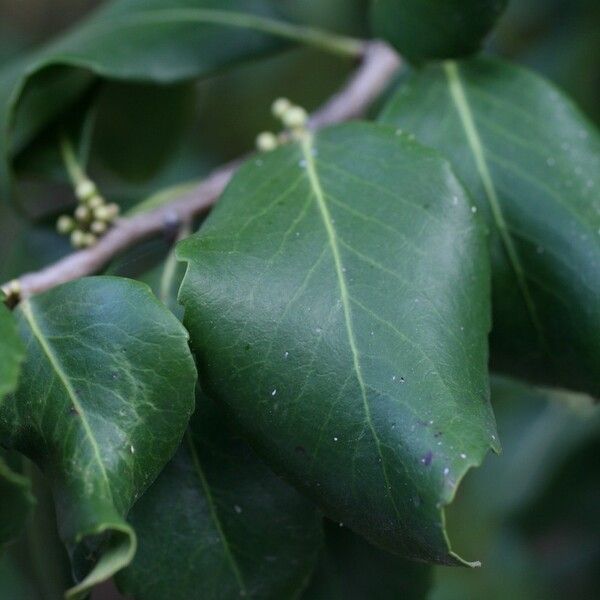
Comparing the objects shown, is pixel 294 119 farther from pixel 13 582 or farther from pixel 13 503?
pixel 13 582

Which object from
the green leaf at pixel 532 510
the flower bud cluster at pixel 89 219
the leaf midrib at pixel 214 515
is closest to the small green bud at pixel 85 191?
the flower bud cluster at pixel 89 219

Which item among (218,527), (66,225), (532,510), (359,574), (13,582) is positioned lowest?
(532,510)

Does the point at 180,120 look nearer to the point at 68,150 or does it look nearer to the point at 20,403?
the point at 68,150

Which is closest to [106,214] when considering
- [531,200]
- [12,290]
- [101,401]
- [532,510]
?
[12,290]

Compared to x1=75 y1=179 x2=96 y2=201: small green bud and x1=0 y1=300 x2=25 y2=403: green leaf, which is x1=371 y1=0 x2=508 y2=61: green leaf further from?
x1=0 y1=300 x2=25 y2=403: green leaf

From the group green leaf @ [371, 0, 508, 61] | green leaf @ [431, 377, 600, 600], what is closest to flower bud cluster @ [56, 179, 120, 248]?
green leaf @ [371, 0, 508, 61]

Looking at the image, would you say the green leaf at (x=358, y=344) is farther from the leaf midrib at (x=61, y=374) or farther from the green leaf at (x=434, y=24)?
the green leaf at (x=434, y=24)

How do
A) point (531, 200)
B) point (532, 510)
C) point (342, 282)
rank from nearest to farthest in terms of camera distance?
point (342, 282) → point (531, 200) → point (532, 510)
